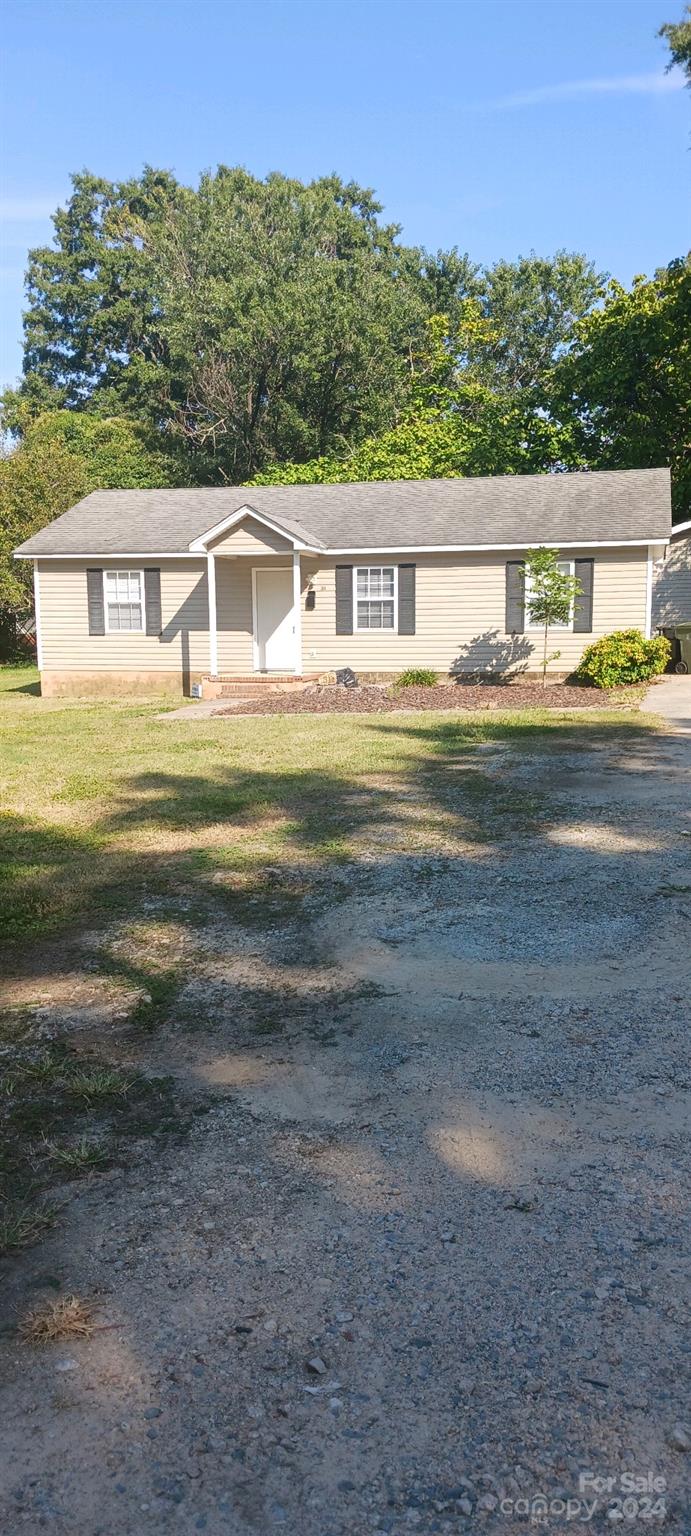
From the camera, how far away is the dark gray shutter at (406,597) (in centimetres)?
1986

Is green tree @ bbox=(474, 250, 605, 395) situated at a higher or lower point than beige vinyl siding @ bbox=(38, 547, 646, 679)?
higher

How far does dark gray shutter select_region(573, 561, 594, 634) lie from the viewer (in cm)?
1892

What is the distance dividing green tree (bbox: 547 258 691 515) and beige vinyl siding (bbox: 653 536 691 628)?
4.43 metres

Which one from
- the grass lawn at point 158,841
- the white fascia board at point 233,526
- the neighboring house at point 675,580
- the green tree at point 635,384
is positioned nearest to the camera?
the grass lawn at point 158,841

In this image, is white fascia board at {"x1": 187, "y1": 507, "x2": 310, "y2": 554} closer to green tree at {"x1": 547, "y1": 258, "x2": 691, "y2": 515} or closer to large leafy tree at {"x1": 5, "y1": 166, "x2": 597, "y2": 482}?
green tree at {"x1": 547, "y1": 258, "x2": 691, "y2": 515}

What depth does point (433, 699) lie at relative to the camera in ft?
57.1

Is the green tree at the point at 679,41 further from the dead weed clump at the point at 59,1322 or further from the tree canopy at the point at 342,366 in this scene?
the dead weed clump at the point at 59,1322

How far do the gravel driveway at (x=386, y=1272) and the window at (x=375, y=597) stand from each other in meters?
15.5

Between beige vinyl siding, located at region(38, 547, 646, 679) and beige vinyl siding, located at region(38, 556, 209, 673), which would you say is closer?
beige vinyl siding, located at region(38, 547, 646, 679)

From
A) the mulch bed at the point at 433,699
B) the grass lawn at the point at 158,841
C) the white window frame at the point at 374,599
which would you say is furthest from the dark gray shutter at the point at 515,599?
the grass lawn at the point at 158,841

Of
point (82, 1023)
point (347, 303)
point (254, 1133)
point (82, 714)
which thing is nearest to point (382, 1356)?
point (254, 1133)

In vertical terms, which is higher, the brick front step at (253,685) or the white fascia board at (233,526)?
the white fascia board at (233,526)

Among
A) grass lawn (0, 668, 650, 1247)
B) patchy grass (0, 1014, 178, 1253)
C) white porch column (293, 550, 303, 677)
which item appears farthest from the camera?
white porch column (293, 550, 303, 677)

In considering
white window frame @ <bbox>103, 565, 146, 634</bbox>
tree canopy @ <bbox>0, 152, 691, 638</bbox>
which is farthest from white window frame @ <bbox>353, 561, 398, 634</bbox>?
tree canopy @ <bbox>0, 152, 691, 638</bbox>
